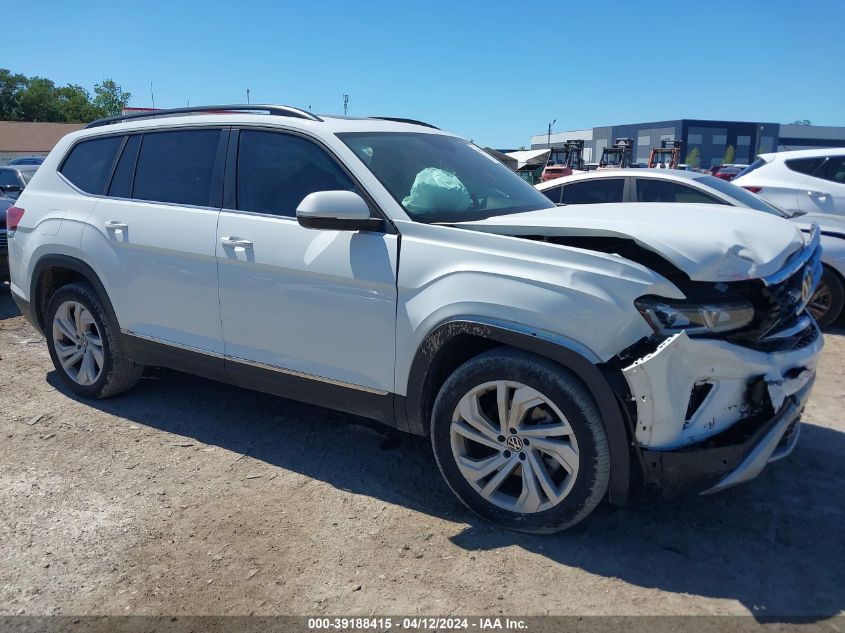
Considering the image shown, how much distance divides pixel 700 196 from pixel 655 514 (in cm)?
446

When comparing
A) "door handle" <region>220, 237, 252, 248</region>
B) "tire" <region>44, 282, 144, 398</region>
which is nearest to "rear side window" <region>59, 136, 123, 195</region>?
"tire" <region>44, 282, 144, 398</region>

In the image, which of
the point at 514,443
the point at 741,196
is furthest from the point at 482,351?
the point at 741,196

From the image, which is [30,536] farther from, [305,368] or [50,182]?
[50,182]

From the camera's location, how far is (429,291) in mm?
3123

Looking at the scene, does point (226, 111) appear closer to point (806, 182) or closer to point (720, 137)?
point (806, 182)

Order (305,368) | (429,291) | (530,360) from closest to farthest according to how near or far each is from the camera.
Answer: (530,360) → (429,291) → (305,368)

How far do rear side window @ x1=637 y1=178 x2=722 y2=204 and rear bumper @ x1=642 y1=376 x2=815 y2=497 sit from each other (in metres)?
4.47

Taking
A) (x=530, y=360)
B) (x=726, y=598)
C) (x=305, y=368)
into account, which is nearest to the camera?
(x=726, y=598)

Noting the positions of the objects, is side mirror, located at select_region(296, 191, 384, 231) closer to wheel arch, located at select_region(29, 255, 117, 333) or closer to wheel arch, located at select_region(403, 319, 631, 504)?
wheel arch, located at select_region(403, 319, 631, 504)

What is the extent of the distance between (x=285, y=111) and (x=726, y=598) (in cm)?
327

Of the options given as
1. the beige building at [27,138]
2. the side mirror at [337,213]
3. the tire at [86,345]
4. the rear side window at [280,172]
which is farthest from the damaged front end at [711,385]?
the beige building at [27,138]

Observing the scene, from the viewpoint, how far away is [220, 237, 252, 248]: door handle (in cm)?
366

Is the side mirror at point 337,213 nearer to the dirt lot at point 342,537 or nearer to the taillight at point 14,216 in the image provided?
the dirt lot at point 342,537

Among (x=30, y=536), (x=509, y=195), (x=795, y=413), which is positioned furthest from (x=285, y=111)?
(x=795, y=413)
